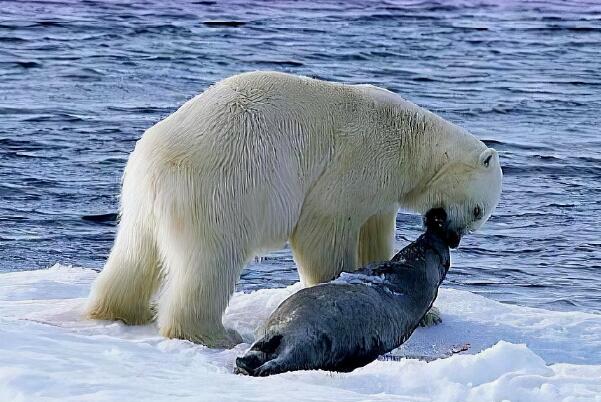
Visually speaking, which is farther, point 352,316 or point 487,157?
point 487,157

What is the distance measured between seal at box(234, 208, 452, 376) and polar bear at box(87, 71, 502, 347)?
0.94ft

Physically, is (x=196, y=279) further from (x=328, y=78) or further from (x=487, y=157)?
(x=328, y=78)

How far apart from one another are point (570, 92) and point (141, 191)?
10.6 m

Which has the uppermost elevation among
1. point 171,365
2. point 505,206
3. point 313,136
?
point 313,136

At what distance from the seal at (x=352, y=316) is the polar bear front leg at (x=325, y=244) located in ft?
0.61

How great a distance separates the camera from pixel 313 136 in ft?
19.4

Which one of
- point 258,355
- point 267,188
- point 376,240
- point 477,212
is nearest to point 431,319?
point 376,240

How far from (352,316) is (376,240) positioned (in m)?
1.26

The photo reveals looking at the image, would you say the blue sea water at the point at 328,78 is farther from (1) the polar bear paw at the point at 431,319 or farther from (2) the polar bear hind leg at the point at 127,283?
(2) the polar bear hind leg at the point at 127,283

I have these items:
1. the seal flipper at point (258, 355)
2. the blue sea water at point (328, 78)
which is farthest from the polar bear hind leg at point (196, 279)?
the blue sea water at point (328, 78)

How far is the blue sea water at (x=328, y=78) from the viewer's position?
8.89 metres

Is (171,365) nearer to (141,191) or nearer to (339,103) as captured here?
(141,191)

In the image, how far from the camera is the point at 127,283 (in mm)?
5941

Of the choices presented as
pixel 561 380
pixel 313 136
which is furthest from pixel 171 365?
pixel 313 136
